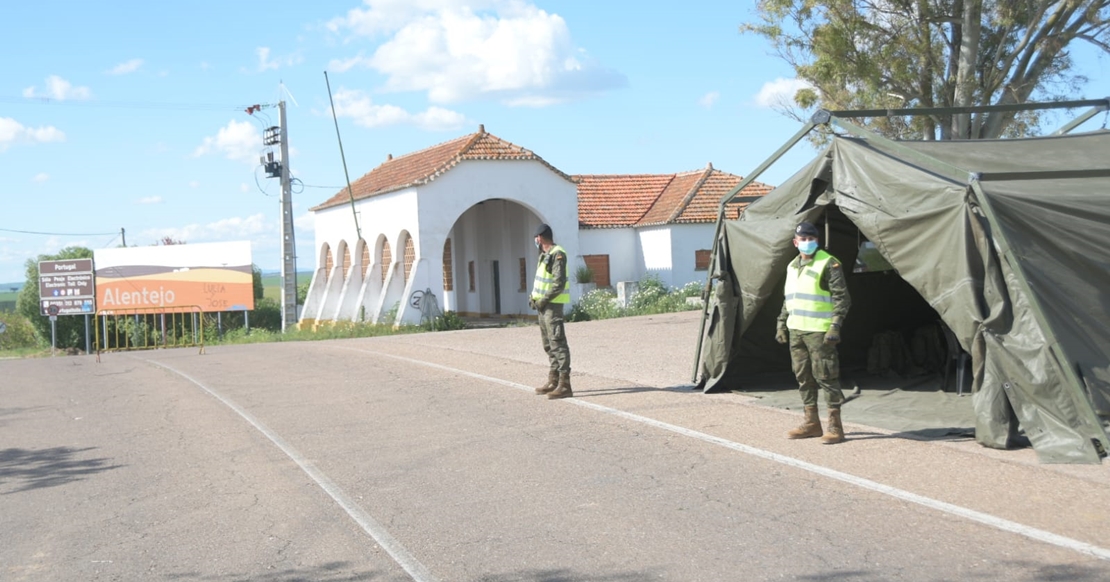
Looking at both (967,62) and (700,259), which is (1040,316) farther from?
(700,259)

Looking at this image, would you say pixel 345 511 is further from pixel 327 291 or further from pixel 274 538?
pixel 327 291

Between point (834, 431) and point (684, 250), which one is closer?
point (834, 431)

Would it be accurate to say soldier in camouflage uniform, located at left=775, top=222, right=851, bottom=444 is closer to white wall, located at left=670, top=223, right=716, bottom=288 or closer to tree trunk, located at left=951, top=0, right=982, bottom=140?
tree trunk, located at left=951, top=0, right=982, bottom=140

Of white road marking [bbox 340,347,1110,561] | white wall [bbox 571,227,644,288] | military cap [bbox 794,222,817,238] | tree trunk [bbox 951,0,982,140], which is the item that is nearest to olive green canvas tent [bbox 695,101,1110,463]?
military cap [bbox 794,222,817,238]

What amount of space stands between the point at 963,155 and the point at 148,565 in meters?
9.13

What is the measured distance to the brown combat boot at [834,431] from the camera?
9180 millimetres

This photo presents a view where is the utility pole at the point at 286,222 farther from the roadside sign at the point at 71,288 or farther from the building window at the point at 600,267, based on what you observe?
the building window at the point at 600,267

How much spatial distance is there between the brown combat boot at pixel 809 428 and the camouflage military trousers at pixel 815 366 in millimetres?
70

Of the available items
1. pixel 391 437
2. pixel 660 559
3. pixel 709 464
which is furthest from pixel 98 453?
pixel 660 559

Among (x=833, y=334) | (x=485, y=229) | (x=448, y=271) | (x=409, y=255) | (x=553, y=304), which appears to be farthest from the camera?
(x=448, y=271)

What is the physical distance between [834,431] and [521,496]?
9.94 ft

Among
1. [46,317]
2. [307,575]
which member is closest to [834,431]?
[307,575]

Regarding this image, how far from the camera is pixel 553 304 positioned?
41.9ft

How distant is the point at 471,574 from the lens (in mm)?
5934
